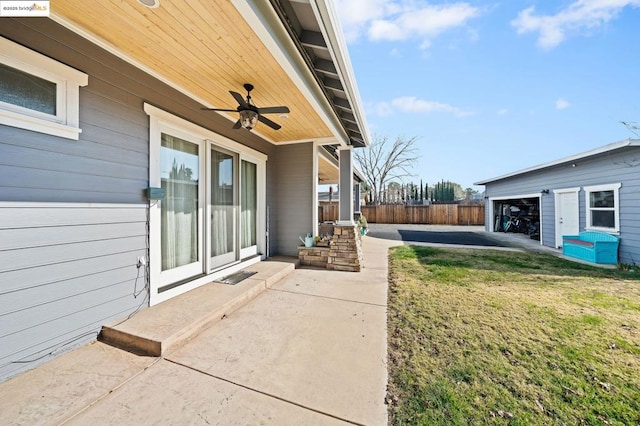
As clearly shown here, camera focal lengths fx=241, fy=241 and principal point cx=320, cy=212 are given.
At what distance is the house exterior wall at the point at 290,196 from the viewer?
5.57m

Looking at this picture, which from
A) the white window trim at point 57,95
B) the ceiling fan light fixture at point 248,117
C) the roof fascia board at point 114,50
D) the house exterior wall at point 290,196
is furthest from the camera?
the house exterior wall at point 290,196

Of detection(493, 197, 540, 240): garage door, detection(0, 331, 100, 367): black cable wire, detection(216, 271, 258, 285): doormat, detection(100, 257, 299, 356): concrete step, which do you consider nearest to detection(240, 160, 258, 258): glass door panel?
detection(216, 271, 258, 285): doormat

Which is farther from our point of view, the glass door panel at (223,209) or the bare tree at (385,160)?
the bare tree at (385,160)

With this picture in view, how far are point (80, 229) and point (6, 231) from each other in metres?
0.45

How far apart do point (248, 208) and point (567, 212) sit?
10.2m

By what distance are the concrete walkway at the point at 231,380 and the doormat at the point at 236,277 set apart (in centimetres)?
96

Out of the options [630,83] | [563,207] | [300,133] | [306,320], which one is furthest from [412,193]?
[306,320]

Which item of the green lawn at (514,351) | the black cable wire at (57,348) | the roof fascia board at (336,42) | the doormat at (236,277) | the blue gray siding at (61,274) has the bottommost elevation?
the green lawn at (514,351)

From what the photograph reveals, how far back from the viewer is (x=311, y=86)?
3.38 metres

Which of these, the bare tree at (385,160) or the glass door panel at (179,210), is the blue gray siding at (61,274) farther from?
the bare tree at (385,160)

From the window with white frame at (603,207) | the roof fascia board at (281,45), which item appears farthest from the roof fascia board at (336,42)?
the window with white frame at (603,207)

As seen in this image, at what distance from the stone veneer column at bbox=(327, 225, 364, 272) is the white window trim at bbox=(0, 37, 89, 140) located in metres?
4.15

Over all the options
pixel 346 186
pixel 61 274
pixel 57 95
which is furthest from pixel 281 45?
pixel 346 186

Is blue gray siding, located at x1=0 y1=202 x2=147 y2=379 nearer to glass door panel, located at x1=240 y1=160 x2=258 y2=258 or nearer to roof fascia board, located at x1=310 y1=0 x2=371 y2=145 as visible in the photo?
glass door panel, located at x1=240 y1=160 x2=258 y2=258
